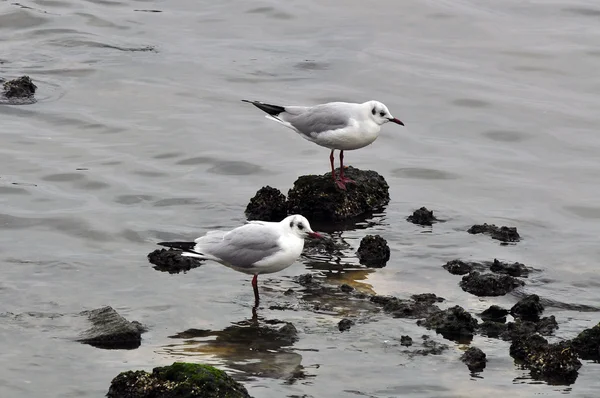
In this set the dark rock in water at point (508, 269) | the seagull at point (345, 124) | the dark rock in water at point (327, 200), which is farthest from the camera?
the dark rock in water at point (327, 200)

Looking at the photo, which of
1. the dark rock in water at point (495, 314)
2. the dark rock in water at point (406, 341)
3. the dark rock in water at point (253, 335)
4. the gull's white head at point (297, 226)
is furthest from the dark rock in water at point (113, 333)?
the dark rock in water at point (495, 314)

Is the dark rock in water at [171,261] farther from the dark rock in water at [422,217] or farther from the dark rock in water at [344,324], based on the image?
the dark rock in water at [422,217]

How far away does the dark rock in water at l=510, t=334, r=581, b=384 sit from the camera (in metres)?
10.7

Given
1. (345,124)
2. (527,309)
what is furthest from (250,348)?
(345,124)

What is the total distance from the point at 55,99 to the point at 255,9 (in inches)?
332

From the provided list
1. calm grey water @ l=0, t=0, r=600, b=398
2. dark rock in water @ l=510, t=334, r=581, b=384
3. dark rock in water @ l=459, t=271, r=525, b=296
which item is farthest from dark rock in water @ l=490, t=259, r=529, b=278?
dark rock in water @ l=510, t=334, r=581, b=384

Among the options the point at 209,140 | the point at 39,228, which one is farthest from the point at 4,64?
the point at 39,228

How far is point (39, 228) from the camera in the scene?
1498 centimetres

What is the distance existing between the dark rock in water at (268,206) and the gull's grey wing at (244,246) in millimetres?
2971

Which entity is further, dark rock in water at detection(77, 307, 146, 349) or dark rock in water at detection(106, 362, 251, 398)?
dark rock in water at detection(77, 307, 146, 349)

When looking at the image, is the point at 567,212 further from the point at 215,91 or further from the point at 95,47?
the point at 95,47

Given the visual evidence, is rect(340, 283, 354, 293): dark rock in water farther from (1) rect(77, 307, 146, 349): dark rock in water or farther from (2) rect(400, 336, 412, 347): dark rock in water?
(1) rect(77, 307, 146, 349): dark rock in water

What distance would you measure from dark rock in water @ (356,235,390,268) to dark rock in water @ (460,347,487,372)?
3162 mm

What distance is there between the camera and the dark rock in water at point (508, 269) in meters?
13.7
